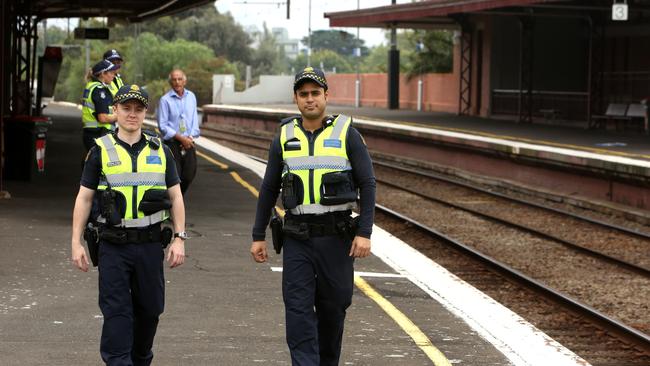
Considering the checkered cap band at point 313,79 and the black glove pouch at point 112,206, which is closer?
the black glove pouch at point 112,206

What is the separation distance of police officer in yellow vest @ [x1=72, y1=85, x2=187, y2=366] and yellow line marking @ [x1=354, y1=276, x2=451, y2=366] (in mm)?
2000

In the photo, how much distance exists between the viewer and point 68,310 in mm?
9125

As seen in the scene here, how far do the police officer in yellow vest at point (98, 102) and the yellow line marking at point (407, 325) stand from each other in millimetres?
4202

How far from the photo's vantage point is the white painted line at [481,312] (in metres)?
8.30

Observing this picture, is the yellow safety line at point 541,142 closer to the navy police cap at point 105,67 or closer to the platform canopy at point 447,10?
the platform canopy at point 447,10

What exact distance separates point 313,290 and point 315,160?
2.26 feet

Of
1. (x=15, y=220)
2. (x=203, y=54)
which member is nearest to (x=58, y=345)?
(x=15, y=220)

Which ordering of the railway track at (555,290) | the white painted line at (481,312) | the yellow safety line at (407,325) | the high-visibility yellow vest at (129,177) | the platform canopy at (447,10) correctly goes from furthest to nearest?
1. the platform canopy at (447,10)
2. the railway track at (555,290)
3. the white painted line at (481,312)
4. the yellow safety line at (407,325)
5. the high-visibility yellow vest at (129,177)

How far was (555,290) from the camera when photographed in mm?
12250

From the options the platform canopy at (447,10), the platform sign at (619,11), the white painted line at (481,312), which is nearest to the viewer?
the white painted line at (481,312)

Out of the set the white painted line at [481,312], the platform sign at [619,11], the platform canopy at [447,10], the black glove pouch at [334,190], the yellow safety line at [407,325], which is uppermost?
the platform canopy at [447,10]

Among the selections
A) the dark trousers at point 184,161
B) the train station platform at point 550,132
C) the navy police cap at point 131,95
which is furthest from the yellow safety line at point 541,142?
the navy police cap at point 131,95

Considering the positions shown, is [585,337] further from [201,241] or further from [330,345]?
[201,241]

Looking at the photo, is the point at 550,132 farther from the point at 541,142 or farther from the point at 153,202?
the point at 153,202
